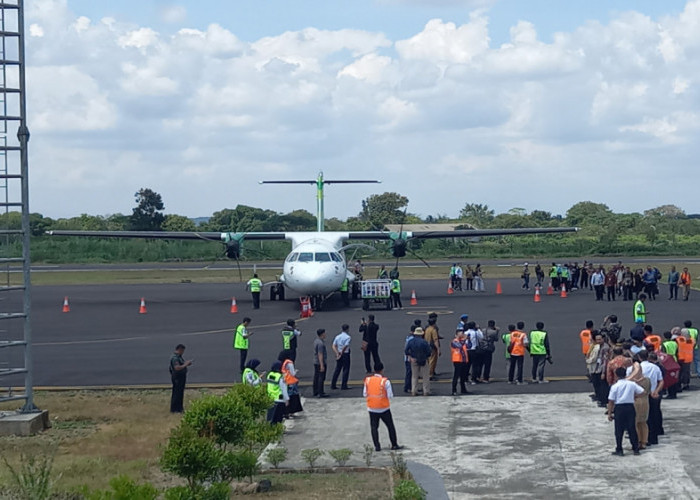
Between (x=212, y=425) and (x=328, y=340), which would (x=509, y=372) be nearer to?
(x=328, y=340)

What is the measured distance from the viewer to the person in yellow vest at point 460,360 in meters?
16.7

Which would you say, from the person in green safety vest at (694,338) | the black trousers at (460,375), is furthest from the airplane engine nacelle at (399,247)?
the black trousers at (460,375)

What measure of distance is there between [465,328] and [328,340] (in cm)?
707

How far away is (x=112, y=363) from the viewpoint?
21250 millimetres

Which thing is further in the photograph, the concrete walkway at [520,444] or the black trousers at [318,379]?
the black trousers at [318,379]

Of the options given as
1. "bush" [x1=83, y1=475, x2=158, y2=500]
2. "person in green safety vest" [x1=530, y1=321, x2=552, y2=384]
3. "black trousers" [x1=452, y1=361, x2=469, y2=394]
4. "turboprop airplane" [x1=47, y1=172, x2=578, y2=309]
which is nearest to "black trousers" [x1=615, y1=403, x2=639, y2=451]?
"black trousers" [x1=452, y1=361, x2=469, y2=394]

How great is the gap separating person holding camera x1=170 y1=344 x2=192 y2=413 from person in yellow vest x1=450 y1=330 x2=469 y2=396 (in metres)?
5.13

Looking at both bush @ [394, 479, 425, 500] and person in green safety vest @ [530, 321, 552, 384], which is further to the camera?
person in green safety vest @ [530, 321, 552, 384]

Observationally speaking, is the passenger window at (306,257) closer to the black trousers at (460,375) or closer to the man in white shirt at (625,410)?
the black trousers at (460,375)

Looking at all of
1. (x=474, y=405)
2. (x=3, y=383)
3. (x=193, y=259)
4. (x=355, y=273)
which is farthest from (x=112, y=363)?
(x=193, y=259)

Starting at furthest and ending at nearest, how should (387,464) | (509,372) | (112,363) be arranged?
(112,363)
(509,372)
(387,464)

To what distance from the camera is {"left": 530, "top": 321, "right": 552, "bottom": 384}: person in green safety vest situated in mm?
17469

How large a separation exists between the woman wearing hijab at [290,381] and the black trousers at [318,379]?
44.4 inches

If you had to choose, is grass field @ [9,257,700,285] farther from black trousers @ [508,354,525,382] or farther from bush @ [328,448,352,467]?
bush @ [328,448,352,467]
